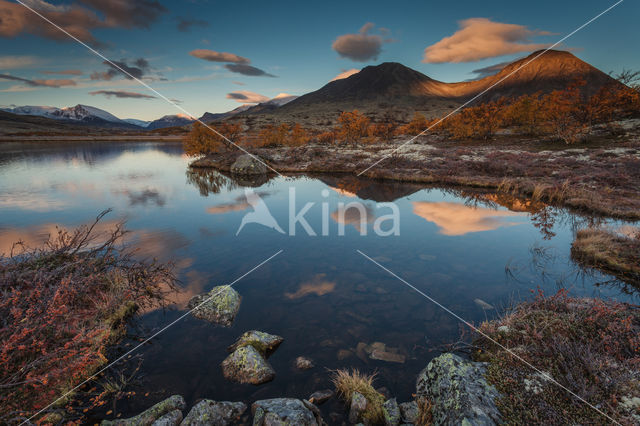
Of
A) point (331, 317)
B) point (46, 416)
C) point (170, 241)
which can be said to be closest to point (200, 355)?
point (46, 416)

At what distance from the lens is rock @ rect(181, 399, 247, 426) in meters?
4.98

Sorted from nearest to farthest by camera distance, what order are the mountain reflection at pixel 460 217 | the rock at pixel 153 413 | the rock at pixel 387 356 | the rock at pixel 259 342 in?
1. the rock at pixel 153 413
2. the rock at pixel 387 356
3. the rock at pixel 259 342
4. the mountain reflection at pixel 460 217

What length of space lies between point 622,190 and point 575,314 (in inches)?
948

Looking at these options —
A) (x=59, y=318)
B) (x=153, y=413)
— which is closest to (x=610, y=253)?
(x=153, y=413)

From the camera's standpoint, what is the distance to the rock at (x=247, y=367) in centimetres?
646

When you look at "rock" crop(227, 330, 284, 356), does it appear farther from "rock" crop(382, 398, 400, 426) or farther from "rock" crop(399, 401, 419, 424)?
"rock" crop(399, 401, 419, 424)

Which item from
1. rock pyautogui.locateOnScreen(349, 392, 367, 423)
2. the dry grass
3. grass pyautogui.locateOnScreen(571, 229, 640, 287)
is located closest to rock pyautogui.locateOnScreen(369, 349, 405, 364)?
the dry grass

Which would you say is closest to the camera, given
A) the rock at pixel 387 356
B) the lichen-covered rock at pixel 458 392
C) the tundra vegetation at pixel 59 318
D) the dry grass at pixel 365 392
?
the lichen-covered rock at pixel 458 392

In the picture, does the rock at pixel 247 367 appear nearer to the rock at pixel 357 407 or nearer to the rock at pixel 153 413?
the rock at pixel 153 413

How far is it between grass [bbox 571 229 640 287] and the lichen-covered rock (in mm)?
10503

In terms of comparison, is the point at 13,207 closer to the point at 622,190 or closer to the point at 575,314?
the point at 575,314

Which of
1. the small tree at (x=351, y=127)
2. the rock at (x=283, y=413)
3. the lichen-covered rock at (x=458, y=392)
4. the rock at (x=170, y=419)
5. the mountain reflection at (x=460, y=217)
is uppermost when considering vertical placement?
the small tree at (x=351, y=127)

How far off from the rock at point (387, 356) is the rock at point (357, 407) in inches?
71.6

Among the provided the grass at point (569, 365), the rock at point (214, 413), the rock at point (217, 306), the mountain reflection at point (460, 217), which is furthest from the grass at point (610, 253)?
the rock at point (217, 306)
